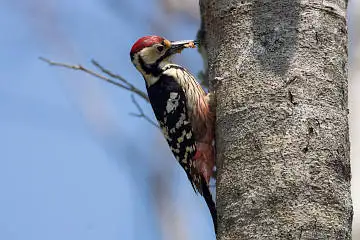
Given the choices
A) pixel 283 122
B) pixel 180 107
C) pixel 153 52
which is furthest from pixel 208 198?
pixel 283 122

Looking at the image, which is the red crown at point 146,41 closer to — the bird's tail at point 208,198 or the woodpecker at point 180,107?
the woodpecker at point 180,107

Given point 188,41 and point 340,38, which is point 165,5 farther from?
point 340,38

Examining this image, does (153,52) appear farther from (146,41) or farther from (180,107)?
(180,107)

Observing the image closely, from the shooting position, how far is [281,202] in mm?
2344

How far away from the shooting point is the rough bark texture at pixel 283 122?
2.35 metres

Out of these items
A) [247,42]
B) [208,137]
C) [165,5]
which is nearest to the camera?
[247,42]

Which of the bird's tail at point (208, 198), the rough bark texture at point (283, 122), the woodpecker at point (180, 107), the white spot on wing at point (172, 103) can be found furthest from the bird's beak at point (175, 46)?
the rough bark texture at point (283, 122)

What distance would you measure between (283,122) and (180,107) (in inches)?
56.0

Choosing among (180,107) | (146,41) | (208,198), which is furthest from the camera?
(146,41)

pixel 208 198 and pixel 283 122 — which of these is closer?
pixel 283 122

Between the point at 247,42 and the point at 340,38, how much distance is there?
0.36 m

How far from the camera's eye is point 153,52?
13.1 feet

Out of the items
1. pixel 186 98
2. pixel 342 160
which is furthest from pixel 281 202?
pixel 186 98

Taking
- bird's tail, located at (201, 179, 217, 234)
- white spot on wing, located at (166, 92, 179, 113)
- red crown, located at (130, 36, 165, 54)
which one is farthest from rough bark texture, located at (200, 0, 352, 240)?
red crown, located at (130, 36, 165, 54)
